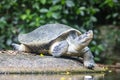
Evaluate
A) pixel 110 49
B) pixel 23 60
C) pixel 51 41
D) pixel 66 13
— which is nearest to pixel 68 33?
pixel 51 41

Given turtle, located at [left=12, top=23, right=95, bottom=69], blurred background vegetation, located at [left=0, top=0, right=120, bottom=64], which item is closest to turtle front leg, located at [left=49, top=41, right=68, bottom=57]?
turtle, located at [left=12, top=23, right=95, bottom=69]

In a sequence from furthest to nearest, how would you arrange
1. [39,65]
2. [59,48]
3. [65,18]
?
1. [65,18]
2. [59,48]
3. [39,65]

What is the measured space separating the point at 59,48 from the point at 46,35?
0.99 ft

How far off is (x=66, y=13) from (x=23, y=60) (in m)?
3.14

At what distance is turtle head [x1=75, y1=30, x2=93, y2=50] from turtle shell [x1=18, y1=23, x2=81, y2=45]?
28 centimetres

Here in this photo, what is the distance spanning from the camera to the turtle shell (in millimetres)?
5512

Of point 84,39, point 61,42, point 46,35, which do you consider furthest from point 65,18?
point 84,39

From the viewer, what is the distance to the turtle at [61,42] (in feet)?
17.4

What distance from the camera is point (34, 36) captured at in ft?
18.9

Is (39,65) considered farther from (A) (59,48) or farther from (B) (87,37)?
(B) (87,37)

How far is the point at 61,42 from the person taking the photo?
543 centimetres

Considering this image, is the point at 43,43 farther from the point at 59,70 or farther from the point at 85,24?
the point at 85,24

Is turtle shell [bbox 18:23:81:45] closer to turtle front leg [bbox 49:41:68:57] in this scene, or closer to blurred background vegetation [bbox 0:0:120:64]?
turtle front leg [bbox 49:41:68:57]

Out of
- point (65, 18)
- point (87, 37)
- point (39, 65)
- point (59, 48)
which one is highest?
point (65, 18)
